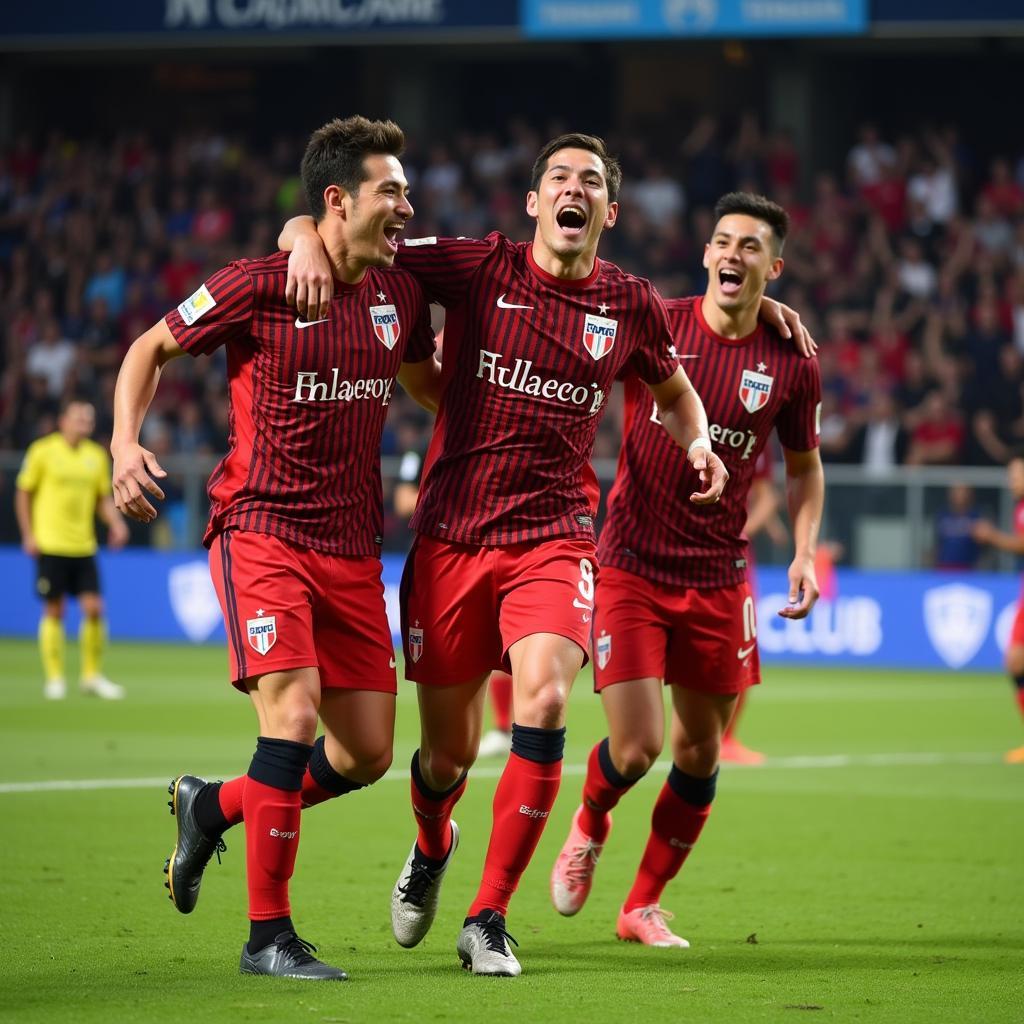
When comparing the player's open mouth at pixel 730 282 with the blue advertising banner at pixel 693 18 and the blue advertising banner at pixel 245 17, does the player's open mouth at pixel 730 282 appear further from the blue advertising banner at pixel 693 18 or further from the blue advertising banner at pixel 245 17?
the blue advertising banner at pixel 245 17

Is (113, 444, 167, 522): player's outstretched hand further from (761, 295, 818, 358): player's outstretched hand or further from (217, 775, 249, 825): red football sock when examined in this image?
(761, 295, 818, 358): player's outstretched hand

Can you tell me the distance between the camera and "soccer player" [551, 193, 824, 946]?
7.01 meters

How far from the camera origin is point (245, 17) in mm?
26406

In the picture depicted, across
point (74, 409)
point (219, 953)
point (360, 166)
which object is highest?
point (360, 166)

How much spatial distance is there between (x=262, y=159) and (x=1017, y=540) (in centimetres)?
1749

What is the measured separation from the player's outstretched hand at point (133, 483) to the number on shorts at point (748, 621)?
2511mm

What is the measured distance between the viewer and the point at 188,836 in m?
6.38

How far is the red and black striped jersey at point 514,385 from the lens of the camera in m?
6.28

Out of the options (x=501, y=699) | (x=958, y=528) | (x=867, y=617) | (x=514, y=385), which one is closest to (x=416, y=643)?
(x=514, y=385)

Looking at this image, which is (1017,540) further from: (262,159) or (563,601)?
(262,159)

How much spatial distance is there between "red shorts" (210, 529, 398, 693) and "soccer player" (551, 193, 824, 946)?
115cm

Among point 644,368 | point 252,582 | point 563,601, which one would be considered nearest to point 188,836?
point 252,582

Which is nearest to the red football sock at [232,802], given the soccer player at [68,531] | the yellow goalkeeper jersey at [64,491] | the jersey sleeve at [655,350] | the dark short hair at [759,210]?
the jersey sleeve at [655,350]

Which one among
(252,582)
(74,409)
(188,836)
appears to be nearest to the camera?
(252,582)
